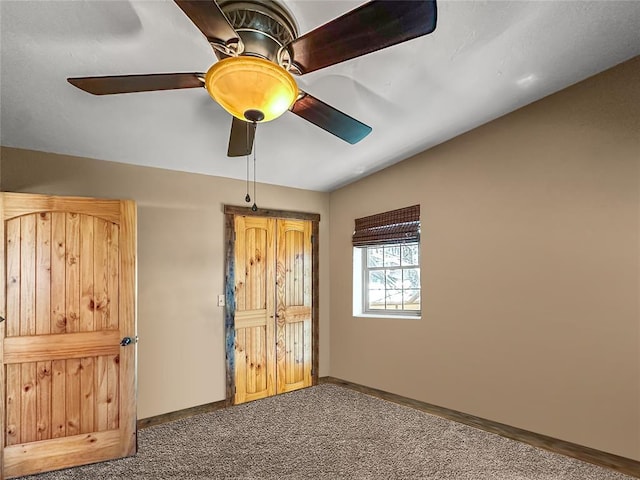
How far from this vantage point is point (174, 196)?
11.7 feet

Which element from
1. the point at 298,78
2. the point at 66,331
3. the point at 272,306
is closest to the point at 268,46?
the point at 298,78

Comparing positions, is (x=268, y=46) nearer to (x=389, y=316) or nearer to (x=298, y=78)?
(x=298, y=78)

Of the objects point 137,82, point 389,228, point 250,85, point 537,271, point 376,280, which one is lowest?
point 376,280

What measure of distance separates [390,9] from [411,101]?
165 centimetres

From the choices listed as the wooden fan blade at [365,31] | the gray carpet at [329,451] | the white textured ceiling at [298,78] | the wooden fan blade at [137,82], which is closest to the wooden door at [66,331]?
the gray carpet at [329,451]

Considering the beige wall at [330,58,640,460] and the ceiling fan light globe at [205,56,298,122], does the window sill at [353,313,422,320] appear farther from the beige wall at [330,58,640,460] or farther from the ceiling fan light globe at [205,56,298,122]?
the ceiling fan light globe at [205,56,298,122]

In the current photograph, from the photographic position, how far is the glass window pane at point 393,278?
4195mm

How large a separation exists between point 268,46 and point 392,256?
10.2 ft

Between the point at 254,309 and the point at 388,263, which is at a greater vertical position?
the point at 388,263

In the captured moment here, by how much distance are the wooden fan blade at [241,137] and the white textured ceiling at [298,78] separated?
0.40 metres

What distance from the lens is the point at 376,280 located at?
444 cm

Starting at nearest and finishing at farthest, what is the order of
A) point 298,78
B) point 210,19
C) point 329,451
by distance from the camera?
point 210,19 < point 298,78 < point 329,451

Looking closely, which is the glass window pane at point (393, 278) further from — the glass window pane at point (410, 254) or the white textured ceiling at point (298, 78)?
the white textured ceiling at point (298, 78)

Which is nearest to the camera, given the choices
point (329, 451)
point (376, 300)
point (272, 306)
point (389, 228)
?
point (329, 451)
